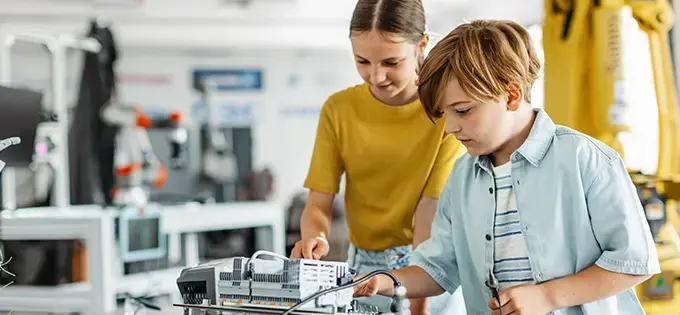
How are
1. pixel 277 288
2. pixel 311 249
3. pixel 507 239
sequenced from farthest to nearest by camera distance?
pixel 311 249 < pixel 507 239 < pixel 277 288

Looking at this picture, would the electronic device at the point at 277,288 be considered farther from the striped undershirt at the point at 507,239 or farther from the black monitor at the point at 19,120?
the black monitor at the point at 19,120

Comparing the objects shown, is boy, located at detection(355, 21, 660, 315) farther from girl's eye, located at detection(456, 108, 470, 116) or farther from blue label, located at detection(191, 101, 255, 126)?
blue label, located at detection(191, 101, 255, 126)

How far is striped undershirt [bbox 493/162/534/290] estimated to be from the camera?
1201mm

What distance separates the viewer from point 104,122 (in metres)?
4.43

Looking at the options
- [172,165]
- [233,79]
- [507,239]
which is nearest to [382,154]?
[507,239]

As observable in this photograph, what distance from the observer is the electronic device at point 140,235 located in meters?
3.78

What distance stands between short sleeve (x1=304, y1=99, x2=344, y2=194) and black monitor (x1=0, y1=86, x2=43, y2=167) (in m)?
0.56

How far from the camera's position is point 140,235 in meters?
3.95

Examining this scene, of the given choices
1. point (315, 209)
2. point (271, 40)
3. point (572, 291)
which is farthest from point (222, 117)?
point (572, 291)

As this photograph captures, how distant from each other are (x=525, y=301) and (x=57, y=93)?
12.5 ft

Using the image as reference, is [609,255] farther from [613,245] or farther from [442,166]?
[442,166]

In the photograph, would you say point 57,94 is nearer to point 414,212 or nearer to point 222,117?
point 414,212

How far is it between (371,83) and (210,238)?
4.39 m

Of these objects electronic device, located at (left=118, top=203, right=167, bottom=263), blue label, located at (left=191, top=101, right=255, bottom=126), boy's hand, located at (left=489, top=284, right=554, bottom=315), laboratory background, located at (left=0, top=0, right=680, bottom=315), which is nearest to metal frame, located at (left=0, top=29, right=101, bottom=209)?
laboratory background, located at (left=0, top=0, right=680, bottom=315)
